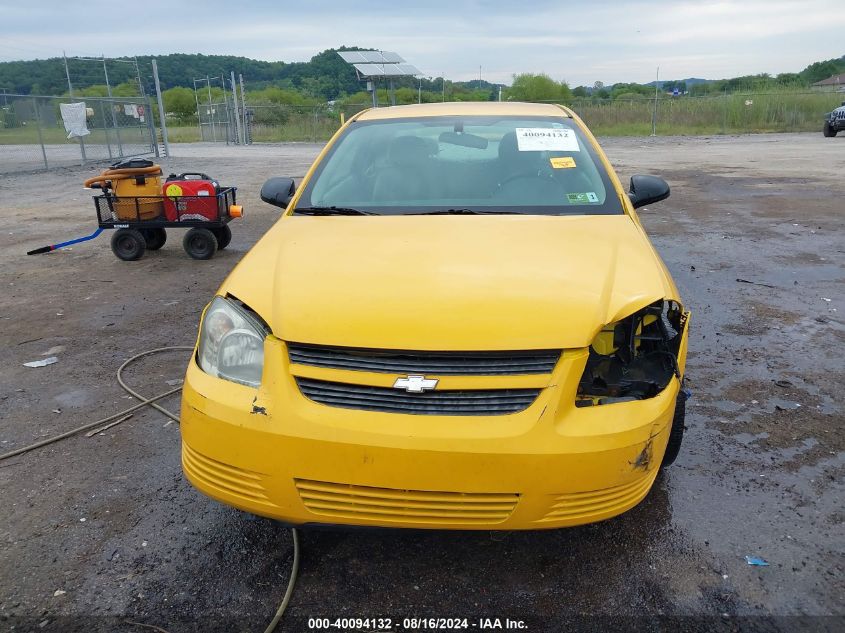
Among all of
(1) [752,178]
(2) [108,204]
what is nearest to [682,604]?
(2) [108,204]

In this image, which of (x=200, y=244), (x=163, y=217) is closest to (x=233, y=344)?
(x=200, y=244)

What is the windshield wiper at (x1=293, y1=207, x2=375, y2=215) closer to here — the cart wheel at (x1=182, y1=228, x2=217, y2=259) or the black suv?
the cart wheel at (x1=182, y1=228, x2=217, y2=259)

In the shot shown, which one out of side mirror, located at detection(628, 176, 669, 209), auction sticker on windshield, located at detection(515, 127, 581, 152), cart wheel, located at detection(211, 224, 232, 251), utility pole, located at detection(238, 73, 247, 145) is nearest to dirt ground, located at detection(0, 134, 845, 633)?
side mirror, located at detection(628, 176, 669, 209)

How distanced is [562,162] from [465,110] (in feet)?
2.79

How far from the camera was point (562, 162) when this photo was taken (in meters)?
3.44

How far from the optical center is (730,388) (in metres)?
3.82

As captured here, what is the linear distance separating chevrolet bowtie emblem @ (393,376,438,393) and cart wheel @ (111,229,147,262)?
20.4ft

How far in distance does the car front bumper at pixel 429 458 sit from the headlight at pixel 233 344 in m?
0.08

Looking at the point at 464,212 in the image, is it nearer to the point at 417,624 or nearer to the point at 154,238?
the point at 417,624

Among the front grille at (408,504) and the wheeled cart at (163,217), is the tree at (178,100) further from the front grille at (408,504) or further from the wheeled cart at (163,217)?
the front grille at (408,504)

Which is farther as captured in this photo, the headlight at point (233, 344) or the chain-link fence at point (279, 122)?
the chain-link fence at point (279, 122)

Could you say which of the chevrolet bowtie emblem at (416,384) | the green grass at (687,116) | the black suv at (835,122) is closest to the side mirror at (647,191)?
the chevrolet bowtie emblem at (416,384)

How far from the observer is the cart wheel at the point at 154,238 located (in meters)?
7.71

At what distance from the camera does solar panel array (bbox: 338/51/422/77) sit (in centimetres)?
2703
